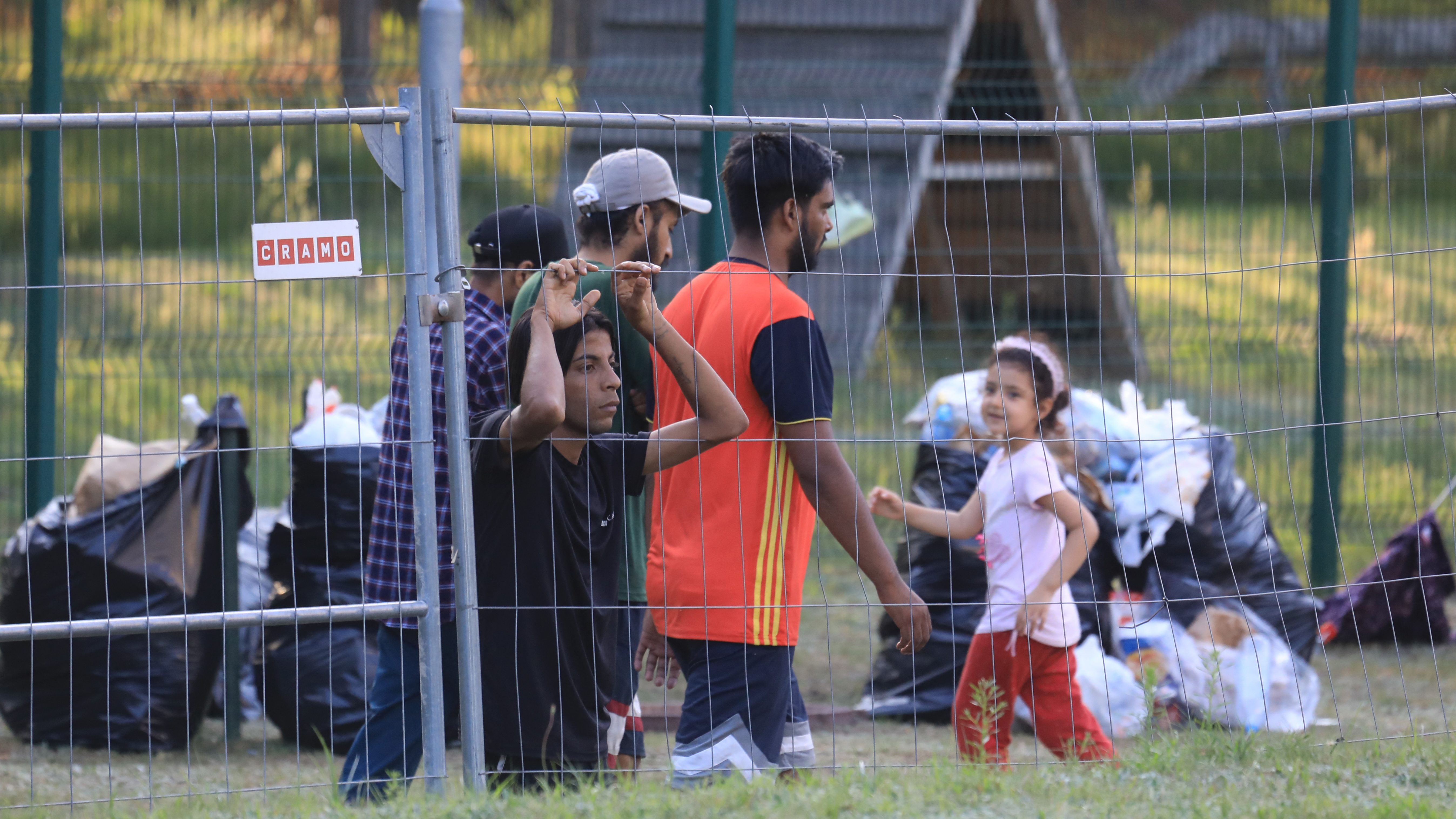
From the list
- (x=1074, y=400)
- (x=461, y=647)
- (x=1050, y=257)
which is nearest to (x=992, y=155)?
(x=1050, y=257)

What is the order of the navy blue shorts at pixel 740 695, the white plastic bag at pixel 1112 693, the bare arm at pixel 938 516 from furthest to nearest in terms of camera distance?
the white plastic bag at pixel 1112 693, the bare arm at pixel 938 516, the navy blue shorts at pixel 740 695

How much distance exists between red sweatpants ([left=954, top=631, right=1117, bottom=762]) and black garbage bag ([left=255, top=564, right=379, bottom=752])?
1896 millimetres

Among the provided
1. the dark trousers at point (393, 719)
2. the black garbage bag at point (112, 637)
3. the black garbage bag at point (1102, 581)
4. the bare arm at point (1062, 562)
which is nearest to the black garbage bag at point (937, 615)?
the black garbage bag at point (1102, 581)

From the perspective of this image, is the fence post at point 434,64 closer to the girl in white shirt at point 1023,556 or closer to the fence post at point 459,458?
the fence post at point 459,458

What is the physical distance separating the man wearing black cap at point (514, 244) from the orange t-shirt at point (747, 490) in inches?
20.7

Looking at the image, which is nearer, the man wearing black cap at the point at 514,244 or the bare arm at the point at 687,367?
the bare arm at the point at 687,367

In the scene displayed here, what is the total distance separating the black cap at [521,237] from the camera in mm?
3531

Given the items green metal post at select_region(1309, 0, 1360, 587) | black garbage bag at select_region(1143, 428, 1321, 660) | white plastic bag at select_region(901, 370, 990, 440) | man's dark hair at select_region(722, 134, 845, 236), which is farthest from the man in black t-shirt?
green metal post at select_region(1309, 0, 1360, 587)

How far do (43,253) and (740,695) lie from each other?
12.1ft

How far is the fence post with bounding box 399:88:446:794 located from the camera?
2.98 m

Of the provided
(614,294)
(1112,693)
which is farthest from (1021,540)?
(614,294)

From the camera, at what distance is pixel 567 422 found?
10.2ft

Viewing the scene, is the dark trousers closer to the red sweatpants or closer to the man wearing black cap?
the man wearing black cap

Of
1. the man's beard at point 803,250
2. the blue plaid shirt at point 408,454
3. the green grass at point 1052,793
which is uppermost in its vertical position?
the man's beard at point 803,250
